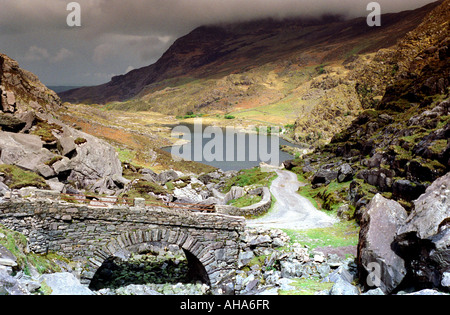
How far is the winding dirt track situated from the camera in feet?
69.9

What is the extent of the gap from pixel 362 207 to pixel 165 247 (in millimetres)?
14188

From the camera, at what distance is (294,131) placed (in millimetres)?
130375

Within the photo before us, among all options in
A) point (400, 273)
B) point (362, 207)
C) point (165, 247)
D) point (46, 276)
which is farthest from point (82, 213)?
point (362, 207)

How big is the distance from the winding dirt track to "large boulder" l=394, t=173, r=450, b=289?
31.6ft

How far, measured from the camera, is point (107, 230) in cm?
1555

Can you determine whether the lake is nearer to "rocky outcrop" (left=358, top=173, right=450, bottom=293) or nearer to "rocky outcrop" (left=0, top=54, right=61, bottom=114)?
"rocky outcrop" (left=0, top=54, right=61, bottom=114)

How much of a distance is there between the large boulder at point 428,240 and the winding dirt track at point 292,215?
31.6ft

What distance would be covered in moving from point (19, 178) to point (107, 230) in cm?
1550

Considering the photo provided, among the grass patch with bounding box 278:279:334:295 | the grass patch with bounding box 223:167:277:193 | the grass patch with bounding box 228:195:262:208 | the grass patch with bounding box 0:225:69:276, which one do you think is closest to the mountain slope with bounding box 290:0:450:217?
the grass patch with bounding box 223:167:277:193

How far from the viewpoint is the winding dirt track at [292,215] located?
69.9 feet

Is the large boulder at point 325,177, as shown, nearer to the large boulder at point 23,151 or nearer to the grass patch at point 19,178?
the grass patch at point 19,178

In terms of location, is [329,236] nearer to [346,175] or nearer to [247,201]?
[247,201]

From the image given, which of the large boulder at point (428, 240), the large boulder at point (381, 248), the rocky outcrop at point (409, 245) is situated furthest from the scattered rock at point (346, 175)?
the large boulder at point (428, 240)

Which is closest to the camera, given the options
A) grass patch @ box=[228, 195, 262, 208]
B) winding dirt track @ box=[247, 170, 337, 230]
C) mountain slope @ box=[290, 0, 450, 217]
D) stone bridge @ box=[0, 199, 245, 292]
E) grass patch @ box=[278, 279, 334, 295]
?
grass patch @ box=[278, 279, 334, 295]
